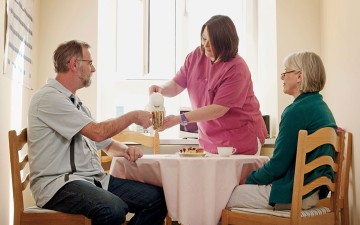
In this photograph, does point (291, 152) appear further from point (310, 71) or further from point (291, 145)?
point (310, 71)

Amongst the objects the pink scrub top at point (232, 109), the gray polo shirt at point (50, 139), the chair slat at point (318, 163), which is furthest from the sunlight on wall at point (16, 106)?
the chair slat at point (318, 163)

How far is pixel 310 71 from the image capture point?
6.44 ft

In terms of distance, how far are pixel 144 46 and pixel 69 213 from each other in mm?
2377

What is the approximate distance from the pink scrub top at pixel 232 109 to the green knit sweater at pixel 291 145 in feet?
1.41

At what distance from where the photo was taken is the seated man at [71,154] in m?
1.75

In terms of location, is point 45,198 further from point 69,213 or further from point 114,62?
point 114,62

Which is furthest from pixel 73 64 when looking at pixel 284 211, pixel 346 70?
pixel 346 70

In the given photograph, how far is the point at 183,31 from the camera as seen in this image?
13.3 ft

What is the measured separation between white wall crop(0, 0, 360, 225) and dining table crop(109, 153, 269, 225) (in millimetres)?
1182

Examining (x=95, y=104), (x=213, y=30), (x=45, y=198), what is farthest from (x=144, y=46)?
(x=45, y=198)

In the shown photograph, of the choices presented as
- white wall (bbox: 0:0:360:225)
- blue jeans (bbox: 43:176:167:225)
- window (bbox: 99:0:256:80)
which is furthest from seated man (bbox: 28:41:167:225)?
window (bbox: 99:0:256:80)

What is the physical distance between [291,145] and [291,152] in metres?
0.03

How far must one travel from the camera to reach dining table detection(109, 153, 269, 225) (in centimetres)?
189

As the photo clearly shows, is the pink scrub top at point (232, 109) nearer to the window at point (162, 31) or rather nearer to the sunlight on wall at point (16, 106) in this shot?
the sunlight on wall at point (16, 106)
